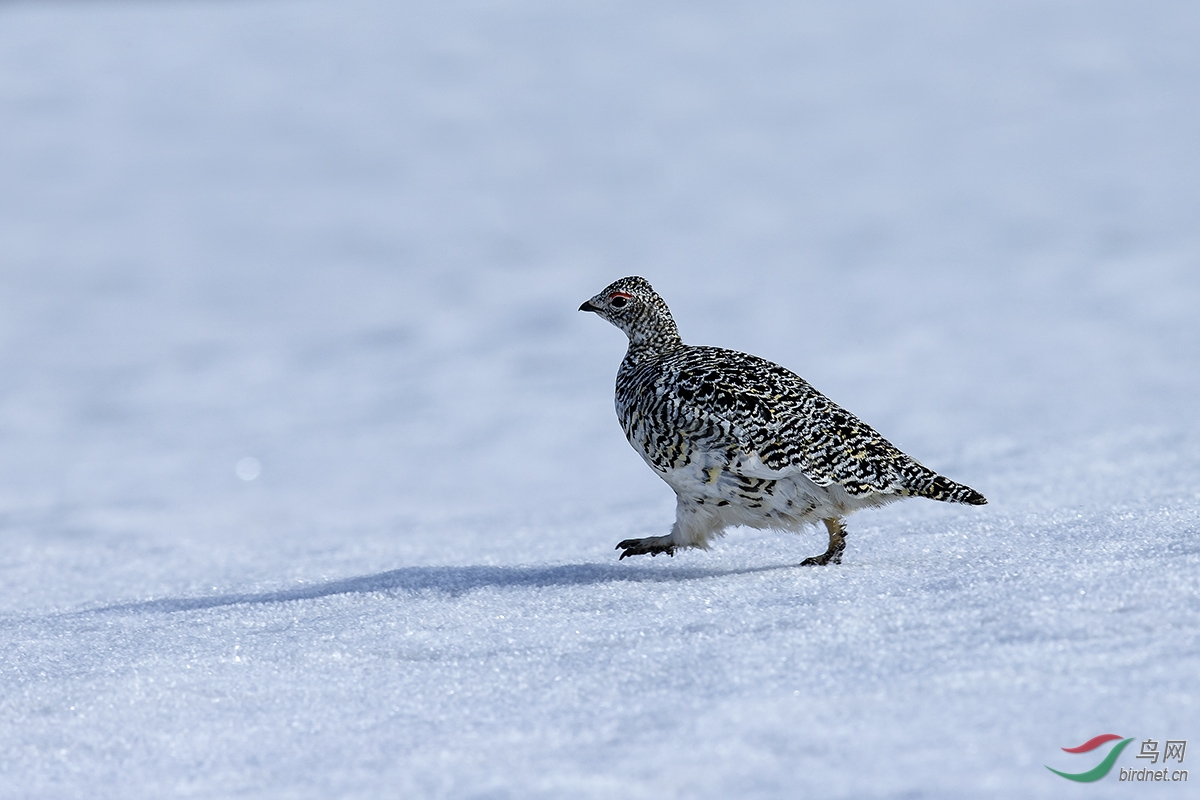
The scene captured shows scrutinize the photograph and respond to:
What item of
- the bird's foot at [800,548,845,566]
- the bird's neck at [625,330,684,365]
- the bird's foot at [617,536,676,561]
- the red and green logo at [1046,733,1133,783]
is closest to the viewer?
the red and green logo at [1046,733,1133,783]

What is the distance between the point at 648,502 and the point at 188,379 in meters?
7.51

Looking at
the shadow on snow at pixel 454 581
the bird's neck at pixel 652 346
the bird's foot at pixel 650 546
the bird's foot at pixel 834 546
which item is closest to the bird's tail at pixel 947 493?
the bird's foot at pixel 834 546

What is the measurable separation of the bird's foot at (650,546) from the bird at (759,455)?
27 millimetres

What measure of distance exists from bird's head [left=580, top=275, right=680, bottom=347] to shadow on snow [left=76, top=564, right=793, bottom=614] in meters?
0.96

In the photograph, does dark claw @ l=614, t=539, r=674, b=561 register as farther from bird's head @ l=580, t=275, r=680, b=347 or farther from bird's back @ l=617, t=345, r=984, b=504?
bird's head @ l=580, t=275, r=680, b=347

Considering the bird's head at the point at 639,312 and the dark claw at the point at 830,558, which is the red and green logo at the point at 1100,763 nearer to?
the dark claw at the point at 830,558

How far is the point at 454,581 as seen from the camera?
4.78 meters

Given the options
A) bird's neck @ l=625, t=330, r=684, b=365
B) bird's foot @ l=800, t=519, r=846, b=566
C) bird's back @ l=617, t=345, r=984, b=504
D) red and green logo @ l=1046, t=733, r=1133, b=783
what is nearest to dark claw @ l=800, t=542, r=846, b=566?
bird's foot @ l=800, t=519, r=846, b=566

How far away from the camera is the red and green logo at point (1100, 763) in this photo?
2.57 meters

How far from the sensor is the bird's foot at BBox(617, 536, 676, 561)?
488cm

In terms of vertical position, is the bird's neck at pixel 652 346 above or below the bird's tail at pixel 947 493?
above

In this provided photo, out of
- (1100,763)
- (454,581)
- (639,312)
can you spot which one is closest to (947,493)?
(639,312)

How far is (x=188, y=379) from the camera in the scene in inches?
539

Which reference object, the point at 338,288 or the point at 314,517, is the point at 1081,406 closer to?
the point at 314,517
